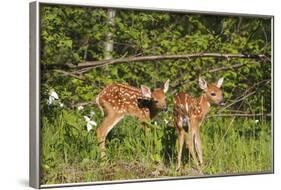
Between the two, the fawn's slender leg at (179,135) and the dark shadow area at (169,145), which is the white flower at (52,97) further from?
the fawn's slender leg at (179,135)

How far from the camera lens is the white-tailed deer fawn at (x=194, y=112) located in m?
7.84

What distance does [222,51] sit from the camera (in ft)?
26.5

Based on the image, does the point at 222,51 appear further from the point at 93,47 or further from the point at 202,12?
the point at 93,47

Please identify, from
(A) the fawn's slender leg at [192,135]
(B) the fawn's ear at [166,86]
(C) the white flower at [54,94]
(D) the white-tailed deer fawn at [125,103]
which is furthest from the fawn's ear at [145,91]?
(C) the white flower at [54,94]

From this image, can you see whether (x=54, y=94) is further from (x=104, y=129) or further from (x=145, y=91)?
(x=145, y=91)

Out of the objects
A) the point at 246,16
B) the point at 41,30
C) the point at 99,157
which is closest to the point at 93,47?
the point at 41,30

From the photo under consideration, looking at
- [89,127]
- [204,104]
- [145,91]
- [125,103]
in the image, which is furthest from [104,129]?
[204,104]

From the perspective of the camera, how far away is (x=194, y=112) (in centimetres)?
792

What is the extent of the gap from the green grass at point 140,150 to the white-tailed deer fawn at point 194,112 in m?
0.06

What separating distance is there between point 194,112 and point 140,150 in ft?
2.31

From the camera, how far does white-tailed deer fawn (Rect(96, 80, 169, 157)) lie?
24.3 feet

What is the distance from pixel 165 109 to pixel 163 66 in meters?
0.41

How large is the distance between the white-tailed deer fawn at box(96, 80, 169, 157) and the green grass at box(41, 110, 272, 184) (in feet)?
0.20

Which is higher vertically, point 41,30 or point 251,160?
point 41,30
